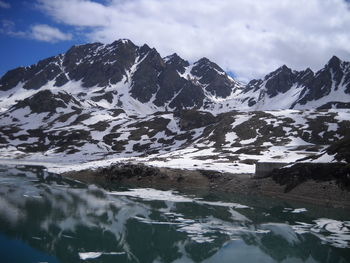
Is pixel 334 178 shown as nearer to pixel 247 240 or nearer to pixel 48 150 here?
pixel 247 240

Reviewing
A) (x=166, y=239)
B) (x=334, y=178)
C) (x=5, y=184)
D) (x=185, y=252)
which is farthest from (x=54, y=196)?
(x=334, y=178)

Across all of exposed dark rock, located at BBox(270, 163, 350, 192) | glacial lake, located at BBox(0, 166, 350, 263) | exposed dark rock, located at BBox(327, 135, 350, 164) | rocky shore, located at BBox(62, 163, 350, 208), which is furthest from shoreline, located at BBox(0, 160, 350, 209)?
exposed dark rock, located at BBox(327, 135, 350, 164)

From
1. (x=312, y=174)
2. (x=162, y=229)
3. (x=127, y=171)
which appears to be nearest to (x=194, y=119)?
(x=127, y=171)

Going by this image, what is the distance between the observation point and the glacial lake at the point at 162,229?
94.3ft

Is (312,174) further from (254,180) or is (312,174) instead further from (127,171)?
(127,171)

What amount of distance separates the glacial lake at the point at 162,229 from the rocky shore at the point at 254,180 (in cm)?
372

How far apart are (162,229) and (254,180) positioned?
113ft

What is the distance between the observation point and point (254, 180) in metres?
67.3

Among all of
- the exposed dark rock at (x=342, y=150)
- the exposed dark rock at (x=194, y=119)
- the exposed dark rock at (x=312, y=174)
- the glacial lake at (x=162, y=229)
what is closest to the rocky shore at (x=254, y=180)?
the exposed dark rock at (x=312, y=174)

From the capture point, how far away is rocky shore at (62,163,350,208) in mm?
54031

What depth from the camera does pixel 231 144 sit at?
4845 inches

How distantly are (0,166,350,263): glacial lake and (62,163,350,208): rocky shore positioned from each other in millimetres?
3723

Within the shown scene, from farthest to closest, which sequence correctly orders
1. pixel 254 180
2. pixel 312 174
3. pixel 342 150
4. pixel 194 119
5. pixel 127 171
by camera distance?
pixel 194 119
pixel 127 171
pixel 254 180
pixel 342 150
pixel 312 174

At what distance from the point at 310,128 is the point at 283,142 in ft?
72.8
